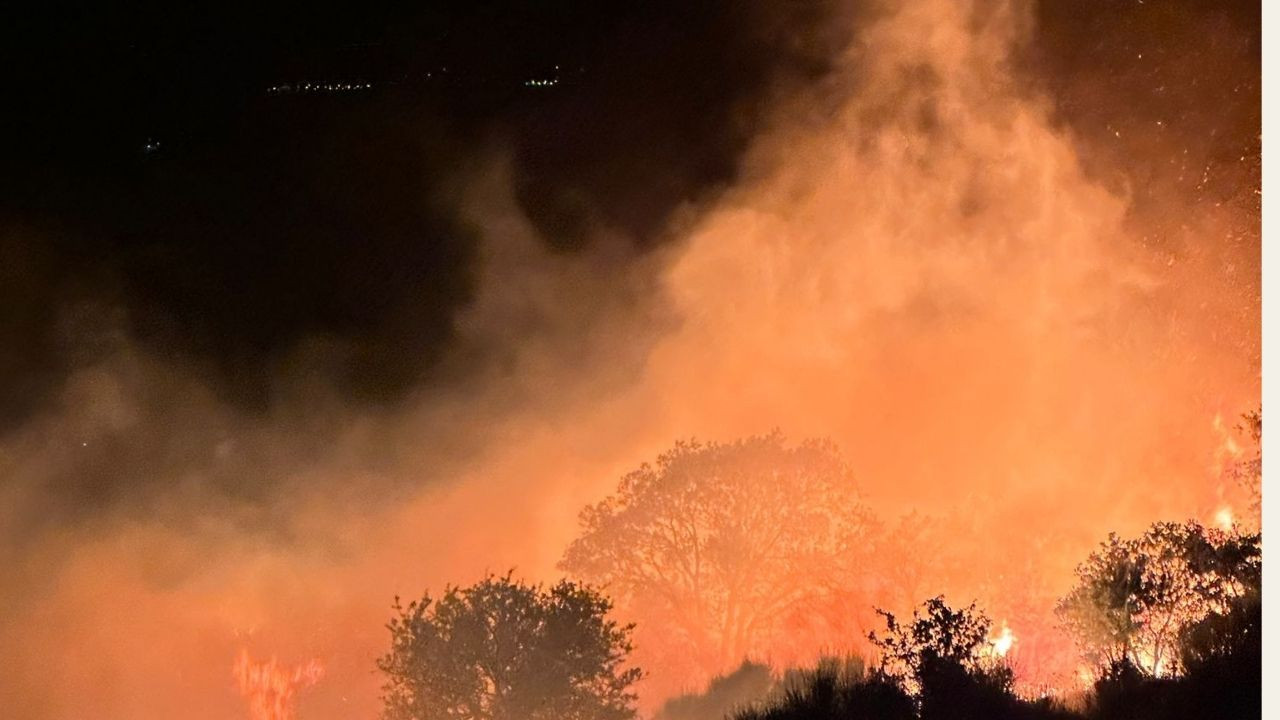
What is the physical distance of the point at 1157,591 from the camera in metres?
27.6

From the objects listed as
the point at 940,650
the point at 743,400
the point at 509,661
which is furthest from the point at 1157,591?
the point at 743,400

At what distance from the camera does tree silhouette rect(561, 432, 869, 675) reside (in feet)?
167

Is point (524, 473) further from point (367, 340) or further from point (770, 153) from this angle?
point (770, 153)

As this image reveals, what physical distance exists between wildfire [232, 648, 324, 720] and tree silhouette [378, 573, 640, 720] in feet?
94.6

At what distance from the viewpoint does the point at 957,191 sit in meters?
71.3

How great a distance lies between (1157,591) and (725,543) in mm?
26233

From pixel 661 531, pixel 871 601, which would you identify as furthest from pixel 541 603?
pixel 871 601

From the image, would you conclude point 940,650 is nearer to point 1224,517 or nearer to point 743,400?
point 1224,517

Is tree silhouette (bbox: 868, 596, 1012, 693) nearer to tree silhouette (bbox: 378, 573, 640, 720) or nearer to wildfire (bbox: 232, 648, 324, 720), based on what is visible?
tree silhouette (bbox: 378, 573, 640, 720)

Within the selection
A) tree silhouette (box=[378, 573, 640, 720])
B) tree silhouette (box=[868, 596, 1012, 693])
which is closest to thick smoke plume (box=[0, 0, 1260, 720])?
tree silhouette (box=[378, 573, 640, 720])

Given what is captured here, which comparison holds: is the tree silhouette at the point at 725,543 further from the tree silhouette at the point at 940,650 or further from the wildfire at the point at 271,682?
the tree silhouette at the point at 940,650

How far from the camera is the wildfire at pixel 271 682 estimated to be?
62719 mm

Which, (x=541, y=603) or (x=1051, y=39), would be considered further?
(x=1051, y=39)

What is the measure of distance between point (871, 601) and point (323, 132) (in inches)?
1961
